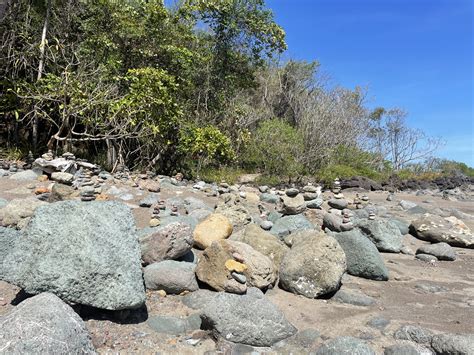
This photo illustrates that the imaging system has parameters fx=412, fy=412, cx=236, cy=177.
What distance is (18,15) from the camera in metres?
8.38

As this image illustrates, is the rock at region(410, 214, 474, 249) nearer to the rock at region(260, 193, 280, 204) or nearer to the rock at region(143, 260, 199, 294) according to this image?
the rock at region(260, 193, 280, 204)

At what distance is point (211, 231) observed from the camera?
450 cm

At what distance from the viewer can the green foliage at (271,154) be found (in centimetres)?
1177

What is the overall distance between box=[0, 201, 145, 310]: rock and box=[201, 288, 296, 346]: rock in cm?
54

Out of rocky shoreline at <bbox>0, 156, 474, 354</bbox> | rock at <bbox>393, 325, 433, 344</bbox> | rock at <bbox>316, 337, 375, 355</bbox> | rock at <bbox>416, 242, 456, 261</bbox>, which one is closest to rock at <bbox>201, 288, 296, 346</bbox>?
rocky shoreline at <bbox>0, 156, 474, 354</bbox>

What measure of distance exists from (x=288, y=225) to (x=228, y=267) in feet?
6.26

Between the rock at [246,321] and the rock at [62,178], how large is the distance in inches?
153

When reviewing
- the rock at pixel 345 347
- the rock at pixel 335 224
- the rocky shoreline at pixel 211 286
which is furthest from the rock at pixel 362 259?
the rock at pixel 345 347

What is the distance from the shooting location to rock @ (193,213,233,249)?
440 centimetres

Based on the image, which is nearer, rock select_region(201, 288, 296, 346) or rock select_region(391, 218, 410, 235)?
rock select_region(201, 288, 296, 346)

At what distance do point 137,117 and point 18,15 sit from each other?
322 cm

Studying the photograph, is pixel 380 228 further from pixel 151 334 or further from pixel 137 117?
pixel 137 117

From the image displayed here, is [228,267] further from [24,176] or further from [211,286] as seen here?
[24,176]

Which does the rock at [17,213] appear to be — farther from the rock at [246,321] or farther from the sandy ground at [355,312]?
the rock at [246,321]
